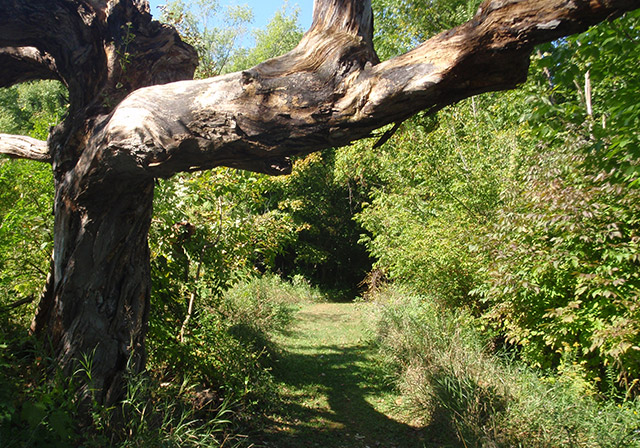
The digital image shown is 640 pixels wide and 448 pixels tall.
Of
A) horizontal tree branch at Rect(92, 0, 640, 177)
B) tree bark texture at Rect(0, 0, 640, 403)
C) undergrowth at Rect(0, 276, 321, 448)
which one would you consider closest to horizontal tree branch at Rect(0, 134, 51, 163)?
tree bark texture at Rect(0, 0, 640, 403)

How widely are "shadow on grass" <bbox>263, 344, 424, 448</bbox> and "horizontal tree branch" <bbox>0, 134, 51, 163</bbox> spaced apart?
11.9 ft

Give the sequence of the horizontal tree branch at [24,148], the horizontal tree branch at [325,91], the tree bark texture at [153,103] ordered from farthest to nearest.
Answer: the horizontal tree branch at [24,148] < the tree bark texture at [153,103] < the horizontal tree branch at [325,91]

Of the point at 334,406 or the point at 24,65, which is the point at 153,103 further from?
the point at 334,406

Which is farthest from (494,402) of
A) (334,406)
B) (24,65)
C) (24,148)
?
(24,65)

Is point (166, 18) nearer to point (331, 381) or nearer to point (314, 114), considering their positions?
point (314, 114)

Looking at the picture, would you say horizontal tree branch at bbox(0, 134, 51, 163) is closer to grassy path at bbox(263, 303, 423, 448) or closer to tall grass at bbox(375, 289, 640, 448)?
grassy path at bbox(263, 303, 423, 448)

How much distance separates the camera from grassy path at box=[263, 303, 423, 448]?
5176 millimetres

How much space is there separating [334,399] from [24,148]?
5.30m

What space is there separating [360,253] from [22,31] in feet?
71.4

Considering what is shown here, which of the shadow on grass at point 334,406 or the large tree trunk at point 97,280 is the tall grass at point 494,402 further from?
the large tree trunk at point 97,280

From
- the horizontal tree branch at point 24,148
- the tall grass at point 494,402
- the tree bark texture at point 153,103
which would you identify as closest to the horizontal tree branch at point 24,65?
the tree bark texture at point 153,103

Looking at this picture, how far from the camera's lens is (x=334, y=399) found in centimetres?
672

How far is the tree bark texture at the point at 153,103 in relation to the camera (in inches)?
77.7

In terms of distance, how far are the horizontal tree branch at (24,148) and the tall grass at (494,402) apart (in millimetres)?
4699
